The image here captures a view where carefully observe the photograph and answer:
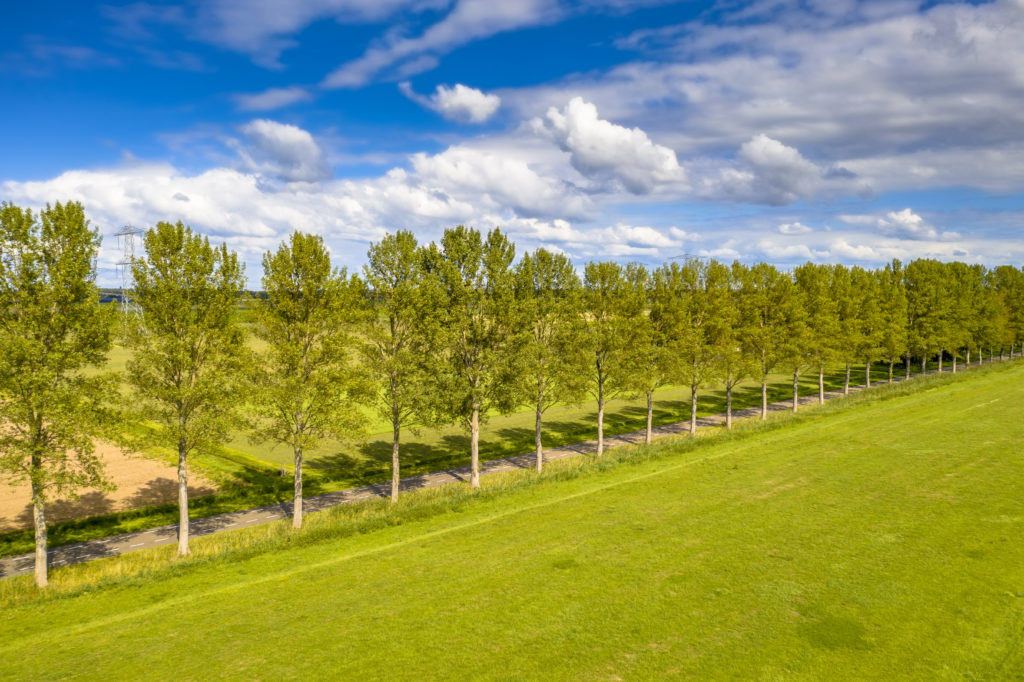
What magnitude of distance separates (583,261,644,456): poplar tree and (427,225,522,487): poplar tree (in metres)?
10.0

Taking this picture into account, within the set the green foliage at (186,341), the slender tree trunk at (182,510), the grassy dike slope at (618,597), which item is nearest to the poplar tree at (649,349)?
the grassy dike slope at (618,597)

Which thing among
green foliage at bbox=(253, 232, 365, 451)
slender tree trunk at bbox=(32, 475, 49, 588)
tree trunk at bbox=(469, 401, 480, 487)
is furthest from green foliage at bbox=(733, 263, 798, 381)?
slender tree trunk at bbox=(32, 475, 49, 588)

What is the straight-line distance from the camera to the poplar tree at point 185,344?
28297mm

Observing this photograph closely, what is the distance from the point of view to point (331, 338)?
32500mm

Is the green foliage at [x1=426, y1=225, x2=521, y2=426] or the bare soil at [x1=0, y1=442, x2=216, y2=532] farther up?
the green foliage at [x1=426, y1=225, x2=521, y2=426]

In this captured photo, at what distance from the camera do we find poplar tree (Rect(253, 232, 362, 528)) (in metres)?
32.1

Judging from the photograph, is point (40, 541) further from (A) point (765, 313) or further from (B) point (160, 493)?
(A) point (765, 313)

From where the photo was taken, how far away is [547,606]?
17875 mm

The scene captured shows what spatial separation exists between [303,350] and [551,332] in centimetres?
2068

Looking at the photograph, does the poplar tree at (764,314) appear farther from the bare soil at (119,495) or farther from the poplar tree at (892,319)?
the bare soil at (119,495)

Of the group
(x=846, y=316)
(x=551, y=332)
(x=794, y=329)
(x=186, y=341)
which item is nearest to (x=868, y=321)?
(x=846, y=316)

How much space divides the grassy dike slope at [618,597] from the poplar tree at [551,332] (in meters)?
14.3

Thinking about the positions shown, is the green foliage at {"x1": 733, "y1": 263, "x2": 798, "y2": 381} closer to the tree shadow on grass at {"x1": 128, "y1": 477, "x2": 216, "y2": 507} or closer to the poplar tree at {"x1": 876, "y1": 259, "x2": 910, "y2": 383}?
the poplar tree at {"x1": 876, "y1": 259, "x2": 910, "y2": 383}

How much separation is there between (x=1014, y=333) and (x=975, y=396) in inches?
2473
